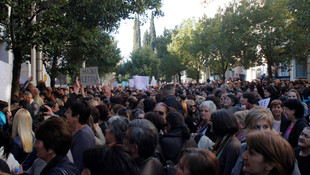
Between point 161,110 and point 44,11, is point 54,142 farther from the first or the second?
point 44,11

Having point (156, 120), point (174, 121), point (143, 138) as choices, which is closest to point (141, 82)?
point (156, 120)

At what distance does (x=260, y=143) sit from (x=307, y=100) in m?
9.00

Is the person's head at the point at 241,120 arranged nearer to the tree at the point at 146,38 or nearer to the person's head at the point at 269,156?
the person's head at the point at 269,156

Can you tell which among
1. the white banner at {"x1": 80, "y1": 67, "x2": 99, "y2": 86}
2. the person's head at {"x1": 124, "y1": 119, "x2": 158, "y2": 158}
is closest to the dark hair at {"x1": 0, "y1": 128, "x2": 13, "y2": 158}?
the person's head at {"x1": 124, "y1": 119, "x2": 158, "y2": 158}

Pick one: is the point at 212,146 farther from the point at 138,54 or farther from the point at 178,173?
the point at 138,54

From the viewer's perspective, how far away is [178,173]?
2596 mm

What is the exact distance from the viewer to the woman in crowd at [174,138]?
4309mm

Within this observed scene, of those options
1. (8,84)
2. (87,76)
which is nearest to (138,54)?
(87,76)

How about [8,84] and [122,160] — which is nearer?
[122,160]

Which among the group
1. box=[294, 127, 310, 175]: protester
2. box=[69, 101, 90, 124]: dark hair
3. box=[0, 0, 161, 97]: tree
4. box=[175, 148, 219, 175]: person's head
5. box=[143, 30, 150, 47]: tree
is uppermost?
box=[143, 30, 150, 47]: tree

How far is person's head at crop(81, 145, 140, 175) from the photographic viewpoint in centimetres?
239

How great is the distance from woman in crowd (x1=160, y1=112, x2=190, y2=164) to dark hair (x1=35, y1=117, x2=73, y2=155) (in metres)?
1.50

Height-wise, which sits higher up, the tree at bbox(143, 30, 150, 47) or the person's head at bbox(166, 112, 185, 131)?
the tree at bbox(143, 30, 150, 47)

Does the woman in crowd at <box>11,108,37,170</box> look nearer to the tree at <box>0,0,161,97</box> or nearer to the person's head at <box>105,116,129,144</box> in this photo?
the person's head at <box>105,116,129,144</box>
